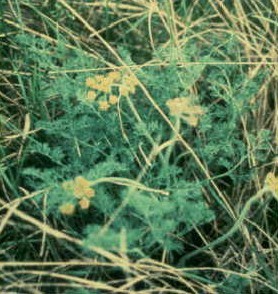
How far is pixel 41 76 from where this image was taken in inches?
54.6

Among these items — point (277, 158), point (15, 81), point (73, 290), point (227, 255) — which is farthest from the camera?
point (15, 81)

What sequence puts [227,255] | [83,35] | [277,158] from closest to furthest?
[227,255] → [277,158] → [83,35]

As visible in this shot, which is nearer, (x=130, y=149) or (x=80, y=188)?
(x=80, y=188)

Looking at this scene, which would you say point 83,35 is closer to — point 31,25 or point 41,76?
point 31,25

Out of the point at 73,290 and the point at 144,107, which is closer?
the point at 73,290

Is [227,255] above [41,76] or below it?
below

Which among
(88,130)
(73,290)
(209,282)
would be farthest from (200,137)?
(73,290)

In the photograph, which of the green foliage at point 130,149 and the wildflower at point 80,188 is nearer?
the wildflower at point 80,188

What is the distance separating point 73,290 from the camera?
114cm

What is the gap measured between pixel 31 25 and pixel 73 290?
920mm

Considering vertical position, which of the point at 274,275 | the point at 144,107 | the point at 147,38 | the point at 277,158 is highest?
the point at 147,38

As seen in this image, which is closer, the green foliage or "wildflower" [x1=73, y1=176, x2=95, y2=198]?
"wildflower" [x1=73, y1=176, x2=95, y2=198]

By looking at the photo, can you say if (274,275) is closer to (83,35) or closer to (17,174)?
(17,174)

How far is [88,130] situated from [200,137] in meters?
0.32
